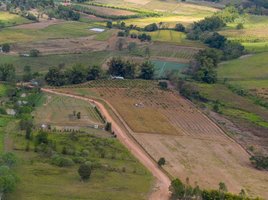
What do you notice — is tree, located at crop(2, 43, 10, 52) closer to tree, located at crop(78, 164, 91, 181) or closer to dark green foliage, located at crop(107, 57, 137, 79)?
dark green foliage, located at crop(107, 57, 137, 79)

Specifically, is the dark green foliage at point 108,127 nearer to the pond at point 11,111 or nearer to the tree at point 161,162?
the tree at point 161,162

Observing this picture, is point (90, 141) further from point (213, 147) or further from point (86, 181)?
point (213, 147)

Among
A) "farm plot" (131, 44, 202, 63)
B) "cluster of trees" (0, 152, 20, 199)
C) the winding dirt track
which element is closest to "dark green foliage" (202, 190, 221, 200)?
the winding dirt track

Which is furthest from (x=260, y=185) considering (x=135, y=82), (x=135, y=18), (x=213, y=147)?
(x=135, y=18)

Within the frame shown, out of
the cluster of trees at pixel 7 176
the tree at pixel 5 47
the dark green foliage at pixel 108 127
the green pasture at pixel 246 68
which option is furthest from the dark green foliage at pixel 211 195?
the tree at pixel 5 47

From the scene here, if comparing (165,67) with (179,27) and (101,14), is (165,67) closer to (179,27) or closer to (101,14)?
(179,27)

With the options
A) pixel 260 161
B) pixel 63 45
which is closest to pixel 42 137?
pixel 260 161
